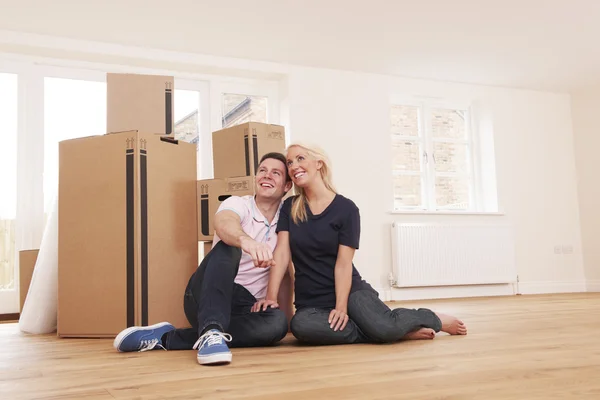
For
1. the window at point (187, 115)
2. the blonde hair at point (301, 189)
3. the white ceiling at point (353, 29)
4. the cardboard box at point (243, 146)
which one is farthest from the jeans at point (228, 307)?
the window at point (187, 115)

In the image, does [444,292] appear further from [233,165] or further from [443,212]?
[233,165]

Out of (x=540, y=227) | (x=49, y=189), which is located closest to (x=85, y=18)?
(x=49, y=189)

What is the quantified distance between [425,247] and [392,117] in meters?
1.29

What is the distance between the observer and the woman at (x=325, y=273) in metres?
2.05

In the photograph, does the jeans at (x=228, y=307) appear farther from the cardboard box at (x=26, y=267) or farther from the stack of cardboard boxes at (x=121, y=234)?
the cardboard box at (x=26, y=267)

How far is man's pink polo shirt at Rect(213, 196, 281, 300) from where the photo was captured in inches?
84.4

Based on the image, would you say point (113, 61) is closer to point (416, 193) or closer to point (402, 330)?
point (416, 193)

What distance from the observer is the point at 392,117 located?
17.8 ft

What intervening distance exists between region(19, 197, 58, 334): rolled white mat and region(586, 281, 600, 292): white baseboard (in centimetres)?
500

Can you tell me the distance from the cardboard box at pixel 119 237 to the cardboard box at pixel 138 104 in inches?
7.0

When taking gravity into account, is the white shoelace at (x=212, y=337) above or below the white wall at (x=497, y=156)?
below

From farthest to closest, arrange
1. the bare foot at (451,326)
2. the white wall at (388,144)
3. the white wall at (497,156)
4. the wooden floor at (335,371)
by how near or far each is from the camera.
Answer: the white wall at (497,156), the white wall at (388,144), the bare foot at (451,326), the wooden floor at (335,371)

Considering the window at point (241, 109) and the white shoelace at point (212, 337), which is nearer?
the white shoelace at point (212, 337)

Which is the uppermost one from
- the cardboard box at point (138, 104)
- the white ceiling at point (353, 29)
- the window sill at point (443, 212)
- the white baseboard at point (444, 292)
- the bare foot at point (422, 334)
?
the white ceiling at point (353, 29)
